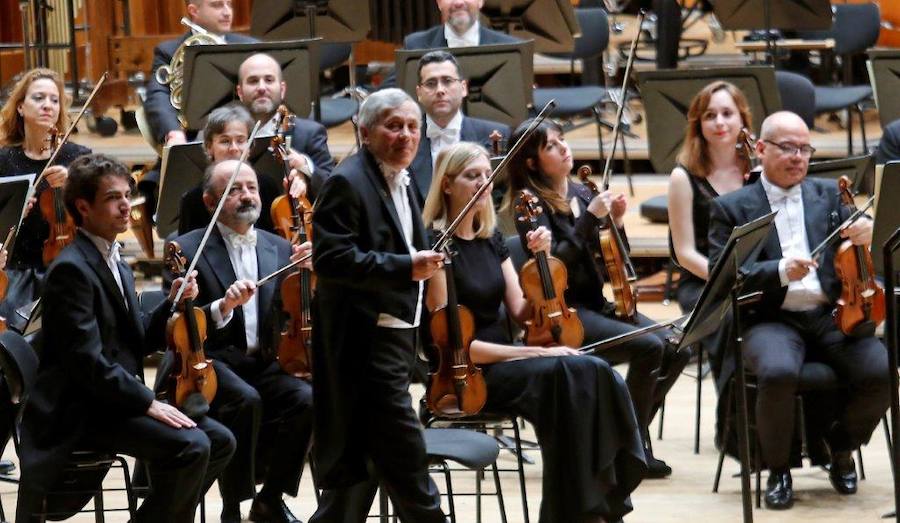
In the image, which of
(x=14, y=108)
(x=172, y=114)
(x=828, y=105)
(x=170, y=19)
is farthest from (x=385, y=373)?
(x=170, y=19)

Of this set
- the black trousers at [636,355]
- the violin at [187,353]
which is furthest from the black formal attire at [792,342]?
the violin at [187,353]

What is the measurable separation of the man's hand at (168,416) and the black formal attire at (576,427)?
0.84 meters

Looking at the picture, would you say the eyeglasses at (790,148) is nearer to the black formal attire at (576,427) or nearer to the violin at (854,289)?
the violin at (854,289)

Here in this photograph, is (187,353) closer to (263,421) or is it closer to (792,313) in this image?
(263,421)

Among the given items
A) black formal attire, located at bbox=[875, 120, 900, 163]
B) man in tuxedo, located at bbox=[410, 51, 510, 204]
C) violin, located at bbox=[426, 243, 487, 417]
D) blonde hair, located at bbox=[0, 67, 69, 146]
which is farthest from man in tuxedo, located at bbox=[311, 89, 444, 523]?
black formal attire, located at bbox=[875, 120, 900, 163]

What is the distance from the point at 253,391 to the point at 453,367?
0.64m

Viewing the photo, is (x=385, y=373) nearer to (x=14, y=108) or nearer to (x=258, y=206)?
(x=258, y=206)

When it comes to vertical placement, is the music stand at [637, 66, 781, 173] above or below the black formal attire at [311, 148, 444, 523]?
above

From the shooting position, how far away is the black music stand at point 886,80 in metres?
6.13

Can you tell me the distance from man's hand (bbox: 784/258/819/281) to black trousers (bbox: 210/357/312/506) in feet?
4.68

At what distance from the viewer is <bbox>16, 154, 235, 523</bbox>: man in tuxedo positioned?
161 inches

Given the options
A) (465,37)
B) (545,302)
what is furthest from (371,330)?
(465,37)

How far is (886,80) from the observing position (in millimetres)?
6191

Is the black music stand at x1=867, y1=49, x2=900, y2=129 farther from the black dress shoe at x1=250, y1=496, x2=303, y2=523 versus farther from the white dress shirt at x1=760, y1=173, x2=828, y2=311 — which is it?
the black dress shoe at x1=250, y1=496, x2=303, y2=523
